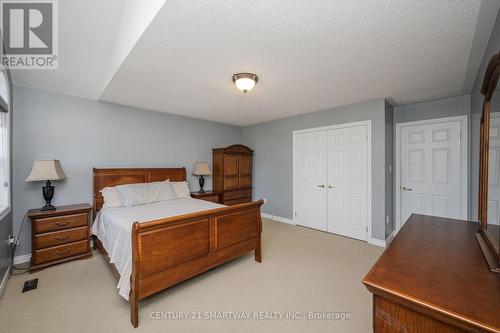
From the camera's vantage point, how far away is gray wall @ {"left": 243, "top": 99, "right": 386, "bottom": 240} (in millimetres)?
3441

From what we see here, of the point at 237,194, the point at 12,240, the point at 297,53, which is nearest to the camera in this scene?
the point at 297,53

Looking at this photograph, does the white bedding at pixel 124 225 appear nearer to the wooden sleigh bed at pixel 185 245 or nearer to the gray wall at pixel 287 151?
the wooden sleigh bed at pixel 185 245

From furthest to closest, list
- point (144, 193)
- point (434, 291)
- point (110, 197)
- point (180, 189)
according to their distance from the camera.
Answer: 1. point (180, 189)
2. point (144, 193)
3. point (110, 197)
4. point (434, 291)

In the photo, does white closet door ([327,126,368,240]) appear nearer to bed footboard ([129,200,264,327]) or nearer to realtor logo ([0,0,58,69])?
bed footboard ([129,200,264,327])

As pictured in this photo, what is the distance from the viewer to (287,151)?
187 inches

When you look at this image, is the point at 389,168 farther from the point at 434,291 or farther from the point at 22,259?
the point at 22,259

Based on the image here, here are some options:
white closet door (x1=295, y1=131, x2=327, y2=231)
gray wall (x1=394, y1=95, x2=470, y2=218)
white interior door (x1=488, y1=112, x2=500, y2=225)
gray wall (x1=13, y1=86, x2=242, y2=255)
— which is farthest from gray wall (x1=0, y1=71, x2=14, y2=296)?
gray wall (x1=394, y1=95, x2=470, y2=218)

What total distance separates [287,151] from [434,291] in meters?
4.06

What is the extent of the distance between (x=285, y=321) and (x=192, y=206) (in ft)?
6.35

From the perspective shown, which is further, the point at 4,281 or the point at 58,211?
the point at 58,211

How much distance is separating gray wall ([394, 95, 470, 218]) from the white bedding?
3814mm

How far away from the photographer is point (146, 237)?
1.81m

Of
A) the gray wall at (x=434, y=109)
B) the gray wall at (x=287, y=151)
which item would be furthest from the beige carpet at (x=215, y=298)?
the gray wall at (x=434, y=109)

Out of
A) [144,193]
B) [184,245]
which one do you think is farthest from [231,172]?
[184,245]
